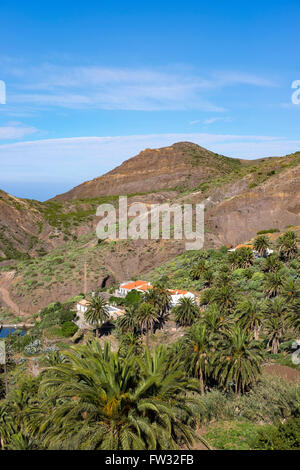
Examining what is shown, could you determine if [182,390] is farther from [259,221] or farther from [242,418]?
[259,221]

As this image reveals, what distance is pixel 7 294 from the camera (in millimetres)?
71625

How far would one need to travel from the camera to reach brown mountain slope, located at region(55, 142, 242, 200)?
5544 inches

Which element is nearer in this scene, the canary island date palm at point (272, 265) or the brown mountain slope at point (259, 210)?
the canary island date palm at point (272, 265)

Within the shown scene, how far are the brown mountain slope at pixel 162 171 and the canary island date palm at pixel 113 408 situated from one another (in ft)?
404

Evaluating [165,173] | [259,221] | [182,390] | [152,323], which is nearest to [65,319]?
[152,323]

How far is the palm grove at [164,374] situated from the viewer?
12.6 meters

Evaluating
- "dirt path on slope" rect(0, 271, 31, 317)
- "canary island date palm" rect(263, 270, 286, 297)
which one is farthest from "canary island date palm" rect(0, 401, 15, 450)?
"dirt path on slope" rect(0, 271, 31, 317)

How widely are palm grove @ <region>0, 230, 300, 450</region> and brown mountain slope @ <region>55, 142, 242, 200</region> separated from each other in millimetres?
87320

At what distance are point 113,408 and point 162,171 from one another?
138 meters

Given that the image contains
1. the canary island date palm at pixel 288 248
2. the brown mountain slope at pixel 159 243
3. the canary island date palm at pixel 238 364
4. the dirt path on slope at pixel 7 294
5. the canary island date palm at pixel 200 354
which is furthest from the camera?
the brown mountain slope at pixel 159 243

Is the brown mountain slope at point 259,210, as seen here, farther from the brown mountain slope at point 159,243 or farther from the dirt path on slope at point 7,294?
the dirt path on slope at point 7,294

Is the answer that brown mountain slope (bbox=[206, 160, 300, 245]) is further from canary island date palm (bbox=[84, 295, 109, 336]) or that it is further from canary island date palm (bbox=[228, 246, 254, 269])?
canary island date palm (bbox=[84, 295, 109, 336])

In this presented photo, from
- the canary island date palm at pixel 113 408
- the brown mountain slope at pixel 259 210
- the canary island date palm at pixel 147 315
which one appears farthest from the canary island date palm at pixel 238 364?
the brown mountain slope at pixel 259 210

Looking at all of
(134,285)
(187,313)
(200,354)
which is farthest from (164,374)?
(134,285)
